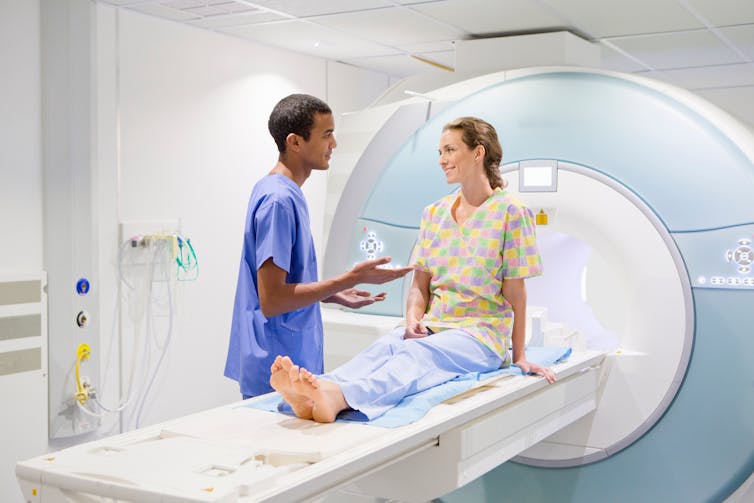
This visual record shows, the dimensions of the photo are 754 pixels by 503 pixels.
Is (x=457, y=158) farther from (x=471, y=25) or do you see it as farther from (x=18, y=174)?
(x=18, y=174)

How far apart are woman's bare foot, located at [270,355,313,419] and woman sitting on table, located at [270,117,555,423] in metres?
0.29

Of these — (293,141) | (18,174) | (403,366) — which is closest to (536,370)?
(403,366)

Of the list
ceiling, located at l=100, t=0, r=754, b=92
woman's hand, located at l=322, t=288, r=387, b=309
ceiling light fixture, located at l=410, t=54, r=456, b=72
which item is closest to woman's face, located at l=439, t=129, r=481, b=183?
woman's hand, located at l=322, t=288, r=387, b=309

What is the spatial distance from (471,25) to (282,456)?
2175 millimetres

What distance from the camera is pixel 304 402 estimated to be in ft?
5.44

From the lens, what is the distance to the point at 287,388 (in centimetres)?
162

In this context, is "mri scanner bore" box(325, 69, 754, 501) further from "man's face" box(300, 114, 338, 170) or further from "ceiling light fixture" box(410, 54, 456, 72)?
"ceiling light fixture" box(410, 54, 456, 72)

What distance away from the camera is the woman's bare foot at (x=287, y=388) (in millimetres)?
1570

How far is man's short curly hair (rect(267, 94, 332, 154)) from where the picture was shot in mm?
1992

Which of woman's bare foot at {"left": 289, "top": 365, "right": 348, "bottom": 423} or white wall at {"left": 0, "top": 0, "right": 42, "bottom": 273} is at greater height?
white wall at {"left": 0, "top": 0, "right": 42, "bottom": 273}

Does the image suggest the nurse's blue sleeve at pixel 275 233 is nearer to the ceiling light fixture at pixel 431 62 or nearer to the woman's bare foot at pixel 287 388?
the woman's bare foot at pixel 287 388

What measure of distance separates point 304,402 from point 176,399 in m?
2.14

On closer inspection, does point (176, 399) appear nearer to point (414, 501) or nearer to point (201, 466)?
point (414, 501)

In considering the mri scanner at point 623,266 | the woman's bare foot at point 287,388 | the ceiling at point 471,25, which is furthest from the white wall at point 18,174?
the woman's bare foot at point 287,388
